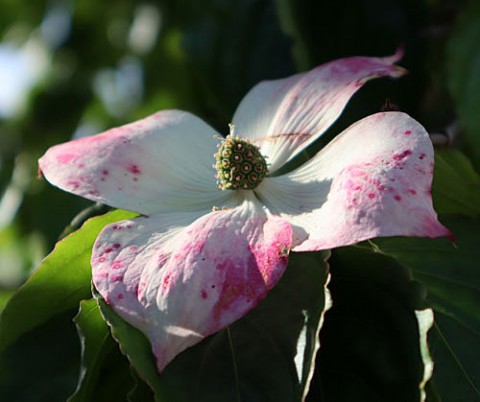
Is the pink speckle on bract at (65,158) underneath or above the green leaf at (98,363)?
above

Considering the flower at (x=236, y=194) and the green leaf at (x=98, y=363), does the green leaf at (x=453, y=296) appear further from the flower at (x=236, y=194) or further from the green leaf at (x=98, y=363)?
the green leaf at (x=98, y=363)

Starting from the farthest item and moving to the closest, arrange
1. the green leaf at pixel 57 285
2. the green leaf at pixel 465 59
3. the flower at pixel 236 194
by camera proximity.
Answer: the green leaf at pixel 465 59 → the green leaf at pixel 57 285 → the flower at pixel 236 194

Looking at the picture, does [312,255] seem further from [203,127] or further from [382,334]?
[203,127]

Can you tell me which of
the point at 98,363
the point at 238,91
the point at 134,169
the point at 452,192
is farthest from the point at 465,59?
the point at 98,363

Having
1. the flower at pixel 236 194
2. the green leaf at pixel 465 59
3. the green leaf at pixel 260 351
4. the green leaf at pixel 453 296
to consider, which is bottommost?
the green leaf at pixel 465 59

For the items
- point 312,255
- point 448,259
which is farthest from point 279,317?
point 448,259

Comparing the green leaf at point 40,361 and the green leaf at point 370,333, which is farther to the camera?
the green leaf at point 40,361

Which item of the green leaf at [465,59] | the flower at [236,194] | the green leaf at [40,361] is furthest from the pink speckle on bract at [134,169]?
the green leaf at [465,59]
